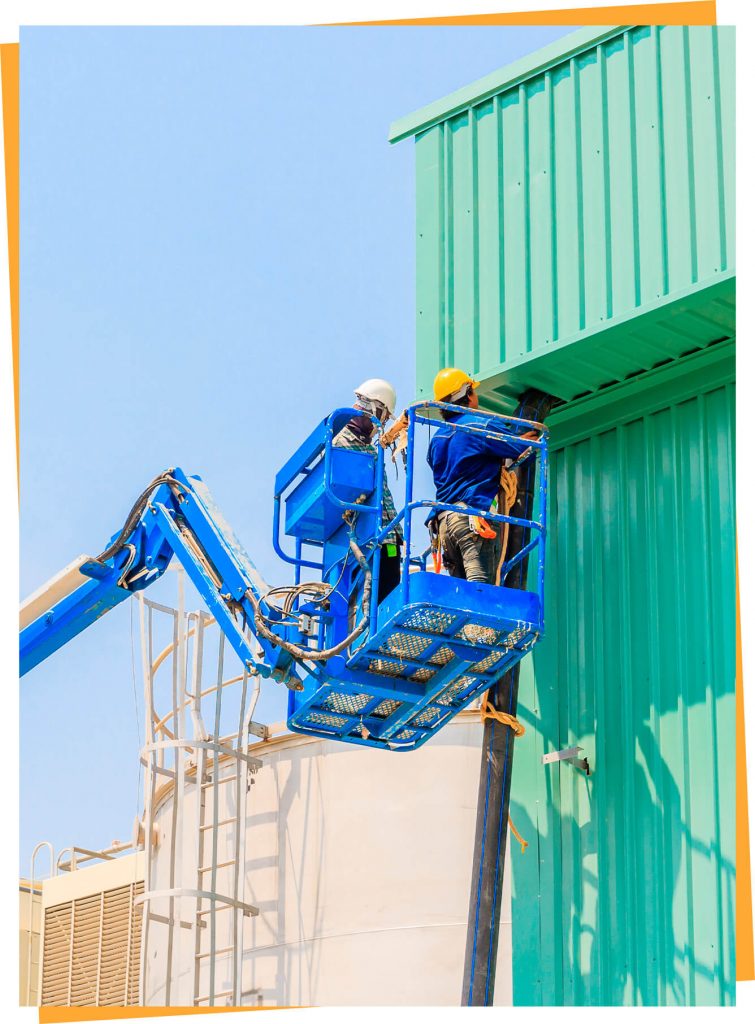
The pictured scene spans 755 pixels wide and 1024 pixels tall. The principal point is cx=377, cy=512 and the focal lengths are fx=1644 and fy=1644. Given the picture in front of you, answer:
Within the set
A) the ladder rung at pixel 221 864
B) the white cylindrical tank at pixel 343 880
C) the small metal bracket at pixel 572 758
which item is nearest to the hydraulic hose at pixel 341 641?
the small metal bracket at pixel 572 758

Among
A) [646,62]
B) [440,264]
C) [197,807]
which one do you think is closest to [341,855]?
[197,807]

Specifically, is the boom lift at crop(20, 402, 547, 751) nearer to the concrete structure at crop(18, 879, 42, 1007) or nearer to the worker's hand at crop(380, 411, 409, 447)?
the worker's hand at crop(380, 411, 409, 447)

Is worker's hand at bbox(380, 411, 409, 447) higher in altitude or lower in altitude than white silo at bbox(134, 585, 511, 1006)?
higher

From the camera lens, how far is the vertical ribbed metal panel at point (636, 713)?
Result: 45.8ft

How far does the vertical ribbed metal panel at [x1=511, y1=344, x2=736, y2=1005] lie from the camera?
13961 mm

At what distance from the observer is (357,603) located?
14031mm

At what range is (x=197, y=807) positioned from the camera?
19016 millimetres

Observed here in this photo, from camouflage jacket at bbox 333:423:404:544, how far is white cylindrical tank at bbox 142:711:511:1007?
14.8 feet

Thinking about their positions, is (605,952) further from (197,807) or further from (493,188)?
(493,188)

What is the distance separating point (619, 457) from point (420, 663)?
3.29 metres

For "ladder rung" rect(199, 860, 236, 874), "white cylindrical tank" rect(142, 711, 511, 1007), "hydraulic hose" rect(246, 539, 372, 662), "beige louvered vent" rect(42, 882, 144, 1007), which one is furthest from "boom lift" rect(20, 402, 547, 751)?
"beige louvered vent" rect(42, 882, 144, 1007)

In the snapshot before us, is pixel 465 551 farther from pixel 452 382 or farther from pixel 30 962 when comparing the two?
pixel 30 962

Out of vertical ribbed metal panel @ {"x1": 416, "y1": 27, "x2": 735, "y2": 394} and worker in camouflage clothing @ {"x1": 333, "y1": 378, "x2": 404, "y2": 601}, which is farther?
vertical ribbed metal panel @ {"x1": 416, "y1": 27, "x2": 735, "y2": 394}

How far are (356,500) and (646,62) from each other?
5044mm
